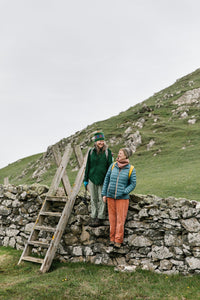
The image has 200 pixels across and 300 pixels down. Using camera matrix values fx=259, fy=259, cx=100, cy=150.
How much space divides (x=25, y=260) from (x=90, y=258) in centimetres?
186

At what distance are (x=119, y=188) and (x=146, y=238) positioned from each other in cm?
156

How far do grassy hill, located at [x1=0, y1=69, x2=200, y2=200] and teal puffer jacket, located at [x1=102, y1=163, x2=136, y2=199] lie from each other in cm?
709

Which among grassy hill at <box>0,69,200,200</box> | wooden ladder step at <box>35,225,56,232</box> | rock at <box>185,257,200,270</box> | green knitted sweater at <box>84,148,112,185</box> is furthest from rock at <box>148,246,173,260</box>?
grassy hill at <box>0,69,200,200</box>

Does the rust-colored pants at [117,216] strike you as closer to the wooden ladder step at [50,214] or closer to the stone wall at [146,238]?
the stone wall at [146,238]

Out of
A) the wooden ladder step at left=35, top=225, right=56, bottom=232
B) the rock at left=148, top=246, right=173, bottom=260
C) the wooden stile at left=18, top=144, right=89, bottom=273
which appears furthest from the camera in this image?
the wooden ladder step at left=35, top=225, right=56, bottom=232

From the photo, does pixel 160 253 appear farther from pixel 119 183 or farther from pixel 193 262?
pixel 119 183

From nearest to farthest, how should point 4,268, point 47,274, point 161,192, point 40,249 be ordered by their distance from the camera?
point 47,274
point 4,268
point 40,249
point 161,192

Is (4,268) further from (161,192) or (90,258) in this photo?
(161,192)

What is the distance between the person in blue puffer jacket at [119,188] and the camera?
266 inches

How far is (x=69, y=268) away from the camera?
275 inches

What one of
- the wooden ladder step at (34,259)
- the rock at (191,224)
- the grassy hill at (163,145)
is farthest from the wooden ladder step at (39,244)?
the grassy hill at (163,145)

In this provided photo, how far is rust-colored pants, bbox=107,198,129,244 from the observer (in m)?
6.82

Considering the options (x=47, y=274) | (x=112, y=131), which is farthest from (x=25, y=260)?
(x=112, y=131)

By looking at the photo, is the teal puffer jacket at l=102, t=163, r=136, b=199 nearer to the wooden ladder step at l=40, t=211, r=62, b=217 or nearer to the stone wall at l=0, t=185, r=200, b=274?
the stone wall at l=0, t=185, r=200, b=274
